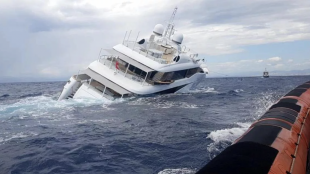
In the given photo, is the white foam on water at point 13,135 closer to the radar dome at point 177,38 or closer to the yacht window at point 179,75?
the yacht window at point 179,75

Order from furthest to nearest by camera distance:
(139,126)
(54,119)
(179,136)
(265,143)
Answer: (54,119) < (139,126) < (179,136) < (265,143)

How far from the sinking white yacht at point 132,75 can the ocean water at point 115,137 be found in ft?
8.59

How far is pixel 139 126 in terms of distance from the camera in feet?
44.1

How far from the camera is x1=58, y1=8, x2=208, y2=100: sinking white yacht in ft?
70.4

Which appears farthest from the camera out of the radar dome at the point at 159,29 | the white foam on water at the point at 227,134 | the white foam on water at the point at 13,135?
the radar dome at the point at 159,29

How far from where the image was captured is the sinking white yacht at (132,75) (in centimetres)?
2145

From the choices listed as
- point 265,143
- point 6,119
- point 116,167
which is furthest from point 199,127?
point 6,119

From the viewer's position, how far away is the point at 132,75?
23438 millimetres

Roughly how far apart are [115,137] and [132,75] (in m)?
12.5

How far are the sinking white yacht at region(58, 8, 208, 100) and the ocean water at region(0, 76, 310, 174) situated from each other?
262cm

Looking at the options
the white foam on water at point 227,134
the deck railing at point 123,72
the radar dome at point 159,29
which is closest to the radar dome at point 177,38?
the radar dome at point 159,29

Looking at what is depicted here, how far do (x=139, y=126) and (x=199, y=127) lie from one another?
305 centimetres

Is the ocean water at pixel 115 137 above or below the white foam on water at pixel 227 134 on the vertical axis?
below

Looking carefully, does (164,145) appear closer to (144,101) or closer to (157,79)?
(144,101)
